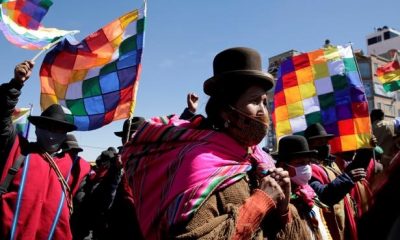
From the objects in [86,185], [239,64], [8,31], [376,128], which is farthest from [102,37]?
[376,128]

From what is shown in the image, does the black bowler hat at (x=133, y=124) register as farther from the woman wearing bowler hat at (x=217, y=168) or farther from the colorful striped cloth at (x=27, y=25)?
the woman wearing bowler hat at (x=217, y=168)

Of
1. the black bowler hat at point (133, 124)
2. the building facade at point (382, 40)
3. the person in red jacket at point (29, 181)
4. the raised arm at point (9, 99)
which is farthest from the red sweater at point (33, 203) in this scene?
the building facade at point (382, 40)

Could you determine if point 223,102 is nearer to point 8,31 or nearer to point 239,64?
point 239,64

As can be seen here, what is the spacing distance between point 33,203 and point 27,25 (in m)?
2.77

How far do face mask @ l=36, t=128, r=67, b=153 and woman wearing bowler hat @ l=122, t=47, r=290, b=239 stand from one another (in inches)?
62.2

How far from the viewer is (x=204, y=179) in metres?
2.18

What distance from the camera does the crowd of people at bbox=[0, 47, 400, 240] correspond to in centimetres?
207

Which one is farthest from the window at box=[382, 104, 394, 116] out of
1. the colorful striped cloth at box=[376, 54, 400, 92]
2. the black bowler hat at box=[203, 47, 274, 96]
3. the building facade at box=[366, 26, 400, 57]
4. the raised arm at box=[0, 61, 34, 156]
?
the black bowler hat at box=[203, 47, 274, 96]

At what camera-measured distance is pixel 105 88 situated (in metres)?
5.80

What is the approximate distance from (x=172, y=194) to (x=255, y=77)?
85 cm

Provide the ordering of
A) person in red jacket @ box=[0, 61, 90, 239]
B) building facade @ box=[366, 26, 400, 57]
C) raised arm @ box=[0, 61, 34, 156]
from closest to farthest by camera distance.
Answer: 1. raised arm @ box=[0, 61, 34, 156]
2. person in red jacket @ box=[0, 61, 90, 239]
3. building facade @ box=[366, 26, 400, 57]

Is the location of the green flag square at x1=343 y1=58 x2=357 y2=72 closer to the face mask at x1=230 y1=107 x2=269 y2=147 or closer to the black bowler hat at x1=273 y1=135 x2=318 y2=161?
the black bowler hat at x1=273 y1=135 x2=318 y2=161

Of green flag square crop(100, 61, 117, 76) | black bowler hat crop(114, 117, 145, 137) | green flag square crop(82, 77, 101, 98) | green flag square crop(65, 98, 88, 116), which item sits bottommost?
black bowler hat crop(114, 117, 145, 137)

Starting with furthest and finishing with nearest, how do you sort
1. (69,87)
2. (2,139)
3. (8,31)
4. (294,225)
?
(69,87) → (8,31) → (2,139) → (294,225)
